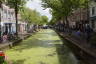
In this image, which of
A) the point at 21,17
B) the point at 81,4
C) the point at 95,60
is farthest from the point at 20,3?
the point at 21,17

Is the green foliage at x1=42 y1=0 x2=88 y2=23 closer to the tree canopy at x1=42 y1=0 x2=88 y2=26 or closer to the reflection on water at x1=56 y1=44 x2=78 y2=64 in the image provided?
the tree canopy at x1=42 y1=0 x2=88 y2=26

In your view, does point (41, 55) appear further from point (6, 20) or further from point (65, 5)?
point (6, 20)

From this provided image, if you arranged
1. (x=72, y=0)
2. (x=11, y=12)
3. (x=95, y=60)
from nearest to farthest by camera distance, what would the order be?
(x=95, y=60)
(x=72, y=0)
(x=11, y=12)

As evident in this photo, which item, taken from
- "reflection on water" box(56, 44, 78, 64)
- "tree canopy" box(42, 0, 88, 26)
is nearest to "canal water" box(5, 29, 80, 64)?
"reflection on water" box(56, 44, 78, 64)

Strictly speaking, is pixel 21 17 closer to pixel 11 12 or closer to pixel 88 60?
pixel 11 12

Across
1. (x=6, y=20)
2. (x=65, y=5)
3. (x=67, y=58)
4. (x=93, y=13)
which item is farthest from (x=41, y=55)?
(x=93, y=13)

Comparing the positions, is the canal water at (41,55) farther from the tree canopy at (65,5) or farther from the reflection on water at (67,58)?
the tree canopy at (65,5)

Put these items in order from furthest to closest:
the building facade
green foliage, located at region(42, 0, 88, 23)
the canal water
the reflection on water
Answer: the building facade → green foliage, located at region(42, 0, 88, 23) → the canal water → the reflection on water

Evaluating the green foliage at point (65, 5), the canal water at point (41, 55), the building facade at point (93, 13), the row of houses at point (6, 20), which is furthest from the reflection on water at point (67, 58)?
the building facade at point (93, 13)

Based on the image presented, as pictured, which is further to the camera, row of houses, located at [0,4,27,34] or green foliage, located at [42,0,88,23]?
row of houses, located at [0,4,27,34]

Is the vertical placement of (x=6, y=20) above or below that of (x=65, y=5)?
below

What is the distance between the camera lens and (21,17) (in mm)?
71938

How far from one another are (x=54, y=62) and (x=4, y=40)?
13.1 meters

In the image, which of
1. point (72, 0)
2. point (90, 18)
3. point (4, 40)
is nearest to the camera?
point (4, 40)
